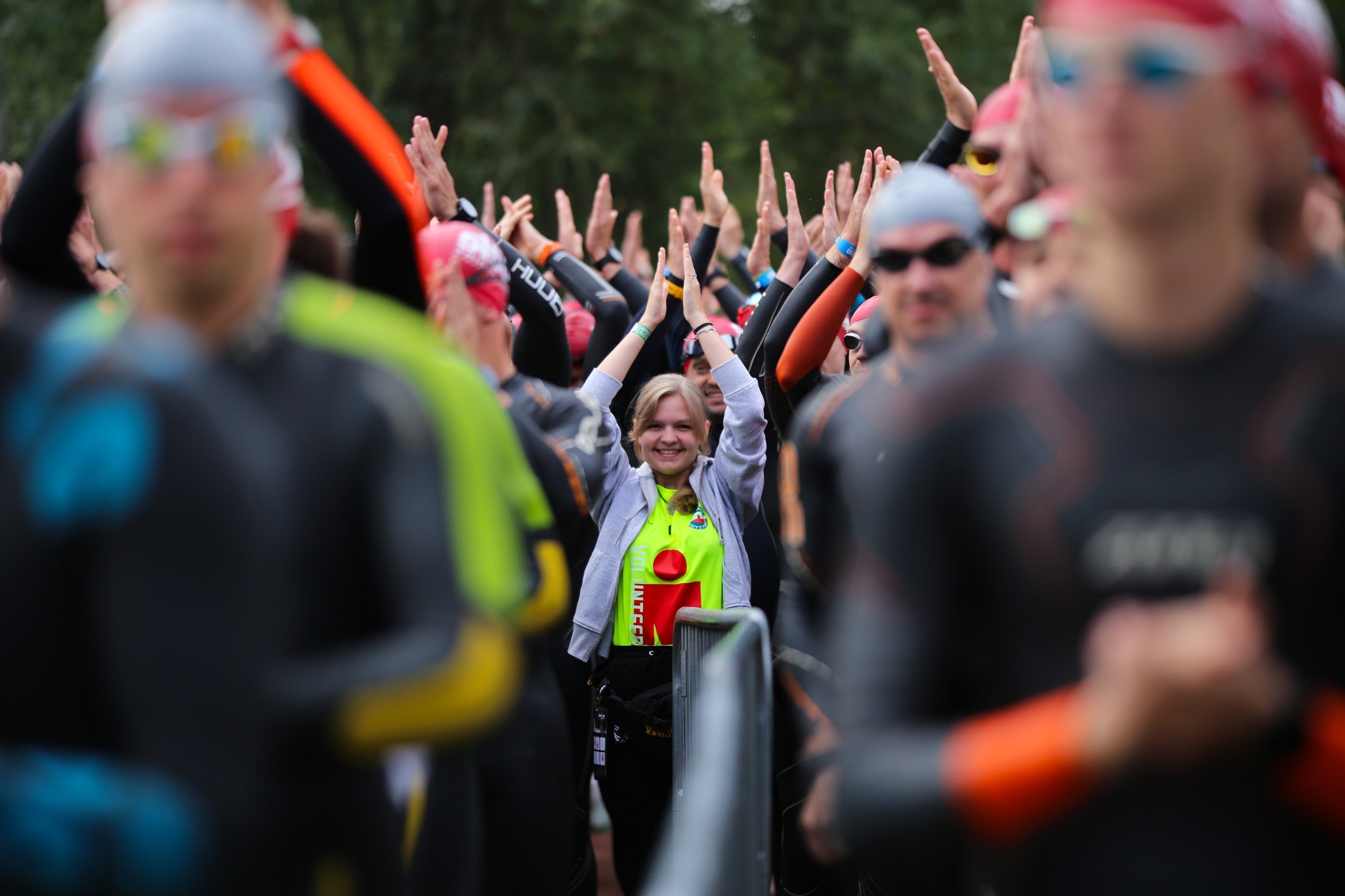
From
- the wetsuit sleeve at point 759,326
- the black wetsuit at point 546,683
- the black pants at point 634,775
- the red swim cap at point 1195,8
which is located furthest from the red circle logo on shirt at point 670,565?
the red swim cap at point 1195,8

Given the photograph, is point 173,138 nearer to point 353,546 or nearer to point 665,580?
point 353,546

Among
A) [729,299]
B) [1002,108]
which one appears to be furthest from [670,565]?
[729,299]

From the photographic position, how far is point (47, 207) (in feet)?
10.4

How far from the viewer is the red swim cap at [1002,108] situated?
12.0 ft

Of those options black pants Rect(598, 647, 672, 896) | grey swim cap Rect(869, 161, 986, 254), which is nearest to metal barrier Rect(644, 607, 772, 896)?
black pants Rect(598, 647, 672, 896)

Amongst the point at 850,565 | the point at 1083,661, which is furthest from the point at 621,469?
the point at 1083,661

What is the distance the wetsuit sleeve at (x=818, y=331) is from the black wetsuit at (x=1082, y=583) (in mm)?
2900

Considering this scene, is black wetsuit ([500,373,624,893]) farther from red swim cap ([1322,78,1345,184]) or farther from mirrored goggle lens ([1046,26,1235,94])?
mirrored goggle lens ([1046,26,1235,94])

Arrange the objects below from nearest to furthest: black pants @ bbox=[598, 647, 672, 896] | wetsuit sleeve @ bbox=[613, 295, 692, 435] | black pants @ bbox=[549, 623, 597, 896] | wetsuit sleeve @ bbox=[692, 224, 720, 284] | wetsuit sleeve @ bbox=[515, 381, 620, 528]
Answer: wetsuit sleeve @ bbox=[515, 381, 620, 528], black pants @ bbox=[549, 623, 597, 896], black pants @ bbox=[598, 647, 672, 896], wetsuit sleeve @ bbox=[613, 295, 692, 435], wetsuit sleeve @ bbox=[692, 224, 720, 284]

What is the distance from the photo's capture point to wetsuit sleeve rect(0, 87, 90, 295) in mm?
3154

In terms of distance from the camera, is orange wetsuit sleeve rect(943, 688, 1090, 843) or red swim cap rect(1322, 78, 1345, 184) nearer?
orange wetsuit sleeve rect(943, 688, 1090, 843)

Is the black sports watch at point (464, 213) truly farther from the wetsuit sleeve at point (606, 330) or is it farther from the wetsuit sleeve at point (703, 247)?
the wetsuit sleeve at point (703, 247)

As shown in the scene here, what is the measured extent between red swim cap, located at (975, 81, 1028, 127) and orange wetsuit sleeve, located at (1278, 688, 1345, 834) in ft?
7.10

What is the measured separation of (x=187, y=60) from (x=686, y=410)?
4271 millimetres
